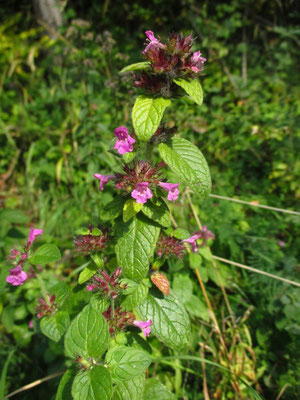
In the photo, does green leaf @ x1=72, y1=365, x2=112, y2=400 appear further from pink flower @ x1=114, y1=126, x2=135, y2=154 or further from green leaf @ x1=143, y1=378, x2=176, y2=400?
pink flower @ x1=114, y1=126, x2=135, y2=154

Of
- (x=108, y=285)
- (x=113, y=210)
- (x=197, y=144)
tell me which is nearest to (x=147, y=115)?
(x=113, y=210)

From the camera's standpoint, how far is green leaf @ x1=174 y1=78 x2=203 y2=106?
0.94m

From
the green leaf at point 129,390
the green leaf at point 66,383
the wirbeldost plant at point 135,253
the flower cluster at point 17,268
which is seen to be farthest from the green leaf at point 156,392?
the flower cluster at point 17,268

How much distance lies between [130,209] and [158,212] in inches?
4.7

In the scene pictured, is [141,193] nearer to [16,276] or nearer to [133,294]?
[133,294]

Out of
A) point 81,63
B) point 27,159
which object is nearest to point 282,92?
point 81,63

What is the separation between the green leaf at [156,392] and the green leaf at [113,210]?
0.90m

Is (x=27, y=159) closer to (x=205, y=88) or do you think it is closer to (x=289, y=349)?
(x=205, y=88)

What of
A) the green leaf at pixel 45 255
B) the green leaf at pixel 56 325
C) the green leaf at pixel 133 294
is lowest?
the green leaf at pixel 56 325

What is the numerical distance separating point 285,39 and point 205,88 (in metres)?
1.97

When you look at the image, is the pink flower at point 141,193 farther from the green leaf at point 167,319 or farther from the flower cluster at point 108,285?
the green leaf at point 167,319

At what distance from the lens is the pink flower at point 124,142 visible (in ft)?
3.37

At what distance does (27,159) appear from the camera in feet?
11.4

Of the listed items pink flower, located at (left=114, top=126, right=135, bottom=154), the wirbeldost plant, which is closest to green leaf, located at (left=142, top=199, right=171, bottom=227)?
the wirbeldost plant
